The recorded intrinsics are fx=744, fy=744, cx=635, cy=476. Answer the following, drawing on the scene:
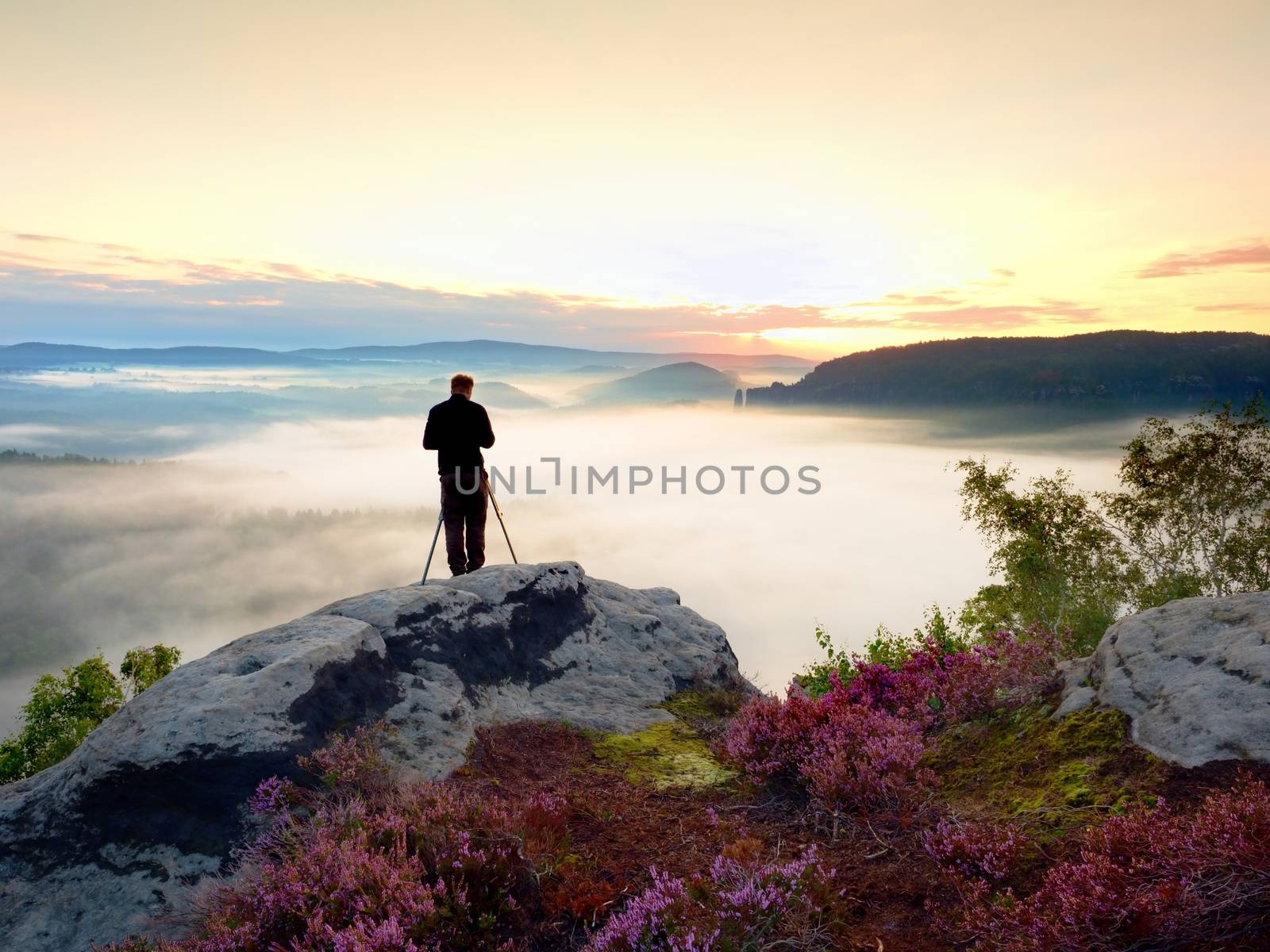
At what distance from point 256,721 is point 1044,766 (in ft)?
25.4

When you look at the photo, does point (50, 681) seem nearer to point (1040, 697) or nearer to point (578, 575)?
point (578, 575)

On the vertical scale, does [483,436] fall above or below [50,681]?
above

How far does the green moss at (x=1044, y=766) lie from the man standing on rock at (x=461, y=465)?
10166mm

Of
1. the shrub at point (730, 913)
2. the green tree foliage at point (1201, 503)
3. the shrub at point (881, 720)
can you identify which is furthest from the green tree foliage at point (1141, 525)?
the shrub at point (730, 913)

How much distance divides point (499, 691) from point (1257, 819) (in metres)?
8.09

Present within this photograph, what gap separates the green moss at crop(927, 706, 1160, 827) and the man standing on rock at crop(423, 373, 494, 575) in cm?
1017

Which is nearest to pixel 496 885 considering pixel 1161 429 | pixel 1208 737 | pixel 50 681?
pixel 1208 737

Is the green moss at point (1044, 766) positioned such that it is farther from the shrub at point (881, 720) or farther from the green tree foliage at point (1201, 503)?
the green tree foliage at point (1201, 503)

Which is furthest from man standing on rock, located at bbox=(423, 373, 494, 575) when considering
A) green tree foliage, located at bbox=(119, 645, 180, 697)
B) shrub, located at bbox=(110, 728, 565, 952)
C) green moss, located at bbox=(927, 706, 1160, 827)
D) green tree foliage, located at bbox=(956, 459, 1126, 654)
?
green tree foliage, located at bbox=(119, 645, 180, 697)

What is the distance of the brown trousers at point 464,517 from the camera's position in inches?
603

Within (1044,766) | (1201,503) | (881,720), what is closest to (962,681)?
(881,720)

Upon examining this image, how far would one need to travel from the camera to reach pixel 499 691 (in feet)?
33.5

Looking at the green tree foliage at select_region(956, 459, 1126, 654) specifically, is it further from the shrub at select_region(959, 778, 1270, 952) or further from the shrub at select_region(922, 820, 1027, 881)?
the shrub at select_region(959, 778, 1270, 952)

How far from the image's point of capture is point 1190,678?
680cm
